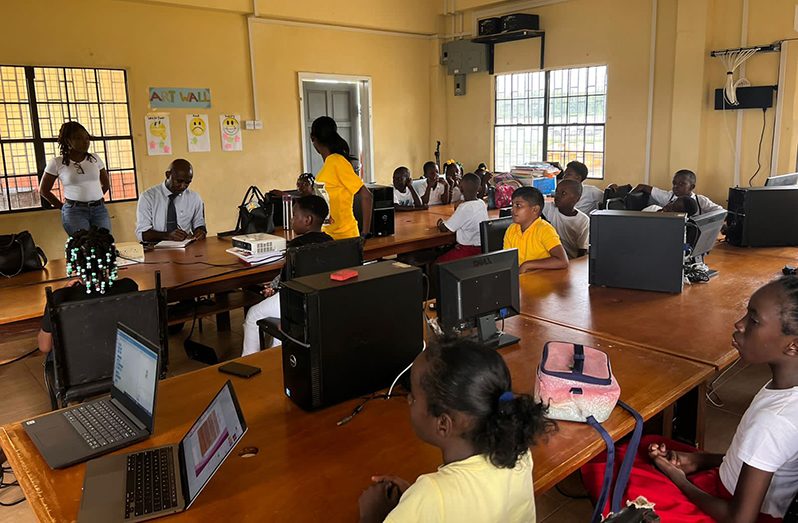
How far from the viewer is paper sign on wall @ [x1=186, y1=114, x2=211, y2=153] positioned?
6.63m

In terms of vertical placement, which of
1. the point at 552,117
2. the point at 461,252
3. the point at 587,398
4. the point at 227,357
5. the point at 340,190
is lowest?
the point at 227,357

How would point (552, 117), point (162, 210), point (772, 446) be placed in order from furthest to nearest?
point (552, 117) < point (162, 210) < point (772, 446)

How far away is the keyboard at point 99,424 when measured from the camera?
1615 millimetres

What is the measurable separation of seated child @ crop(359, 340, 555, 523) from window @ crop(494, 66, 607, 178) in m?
6.68

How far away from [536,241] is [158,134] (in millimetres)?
4492

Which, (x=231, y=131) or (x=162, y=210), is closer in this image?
(x=162, y=210)

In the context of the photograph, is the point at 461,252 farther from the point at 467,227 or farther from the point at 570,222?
the point at 570,222

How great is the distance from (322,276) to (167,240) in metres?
2.78

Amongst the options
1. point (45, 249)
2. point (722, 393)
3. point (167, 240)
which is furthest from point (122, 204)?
point (722, 393)

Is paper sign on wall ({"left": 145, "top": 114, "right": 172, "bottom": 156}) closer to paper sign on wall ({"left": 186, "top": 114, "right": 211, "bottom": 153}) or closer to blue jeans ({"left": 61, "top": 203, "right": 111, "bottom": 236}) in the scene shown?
paper sign on wall ({"left": 186, "top": 114, "right": 211, "bottom": 153})

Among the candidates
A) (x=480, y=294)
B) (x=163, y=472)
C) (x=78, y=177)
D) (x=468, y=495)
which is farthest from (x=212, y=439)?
(x=78, y=177)

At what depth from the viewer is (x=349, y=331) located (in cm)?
175

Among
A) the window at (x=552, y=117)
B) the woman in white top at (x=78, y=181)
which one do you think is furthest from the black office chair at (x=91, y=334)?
the window at (x=552, y=117)

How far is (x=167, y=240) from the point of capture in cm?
427
